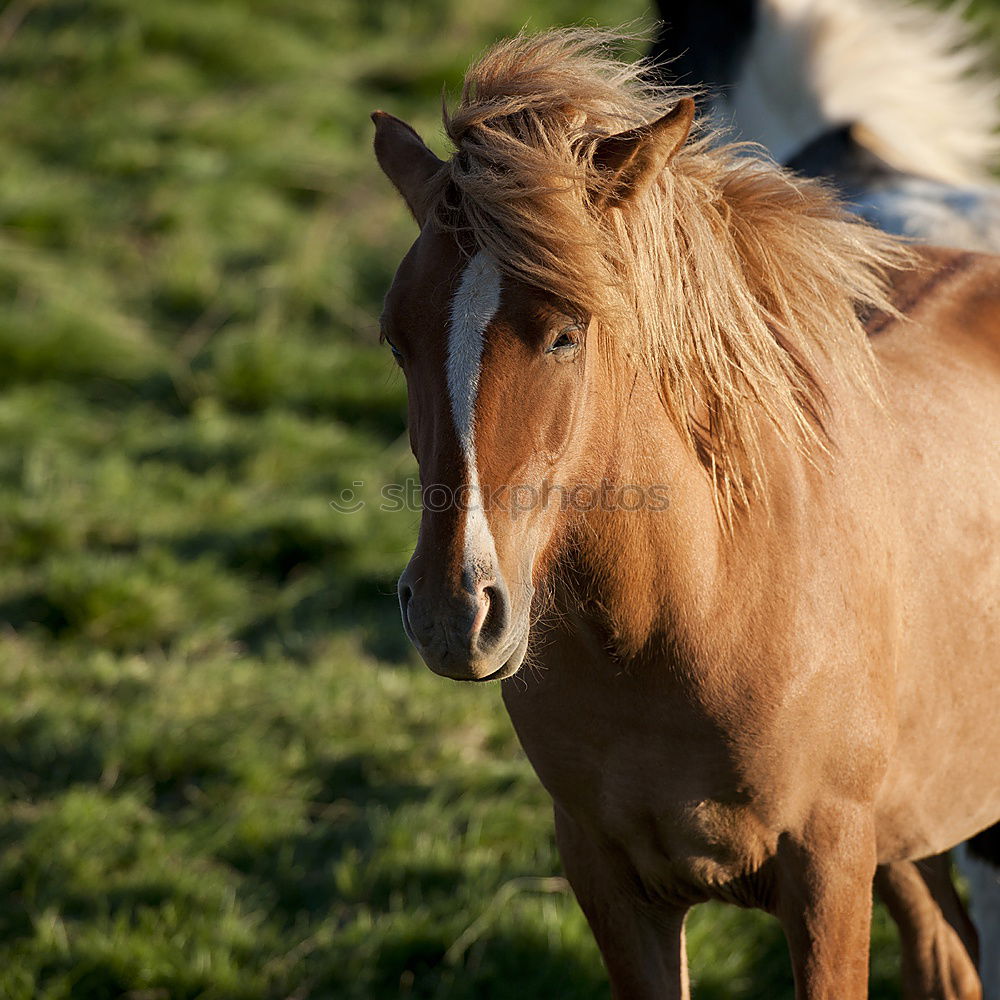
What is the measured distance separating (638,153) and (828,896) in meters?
1.13

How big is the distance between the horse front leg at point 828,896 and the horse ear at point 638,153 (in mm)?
968

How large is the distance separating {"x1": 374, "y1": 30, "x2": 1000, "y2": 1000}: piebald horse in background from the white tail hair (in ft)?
9.71

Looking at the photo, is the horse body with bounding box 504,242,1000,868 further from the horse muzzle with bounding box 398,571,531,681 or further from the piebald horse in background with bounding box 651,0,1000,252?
the piebald horse in background with bounding box 651,0,1000,252

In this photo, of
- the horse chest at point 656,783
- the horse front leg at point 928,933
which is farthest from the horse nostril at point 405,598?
the horse front leg at point 928,933

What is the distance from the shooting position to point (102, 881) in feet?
9.70

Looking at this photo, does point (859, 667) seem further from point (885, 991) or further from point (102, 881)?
point (102, 881)

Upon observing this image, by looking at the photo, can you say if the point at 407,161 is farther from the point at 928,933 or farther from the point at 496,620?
the point at 928,933

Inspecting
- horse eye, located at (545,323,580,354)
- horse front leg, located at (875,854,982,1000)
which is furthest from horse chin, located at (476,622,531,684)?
horse front leg, located at (875,854,982,1000)

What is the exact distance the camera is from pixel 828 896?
5.98 feet

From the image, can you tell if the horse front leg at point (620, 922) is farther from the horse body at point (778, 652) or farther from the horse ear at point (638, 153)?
the horse ear at point (638, 153)

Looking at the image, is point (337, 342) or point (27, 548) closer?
point (27, 548)

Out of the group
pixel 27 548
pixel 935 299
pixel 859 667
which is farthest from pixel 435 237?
pixel 27 548

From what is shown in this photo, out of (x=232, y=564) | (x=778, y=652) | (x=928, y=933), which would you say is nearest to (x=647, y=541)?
(x=778, y=652)

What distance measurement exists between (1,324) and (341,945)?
3.76 meters
